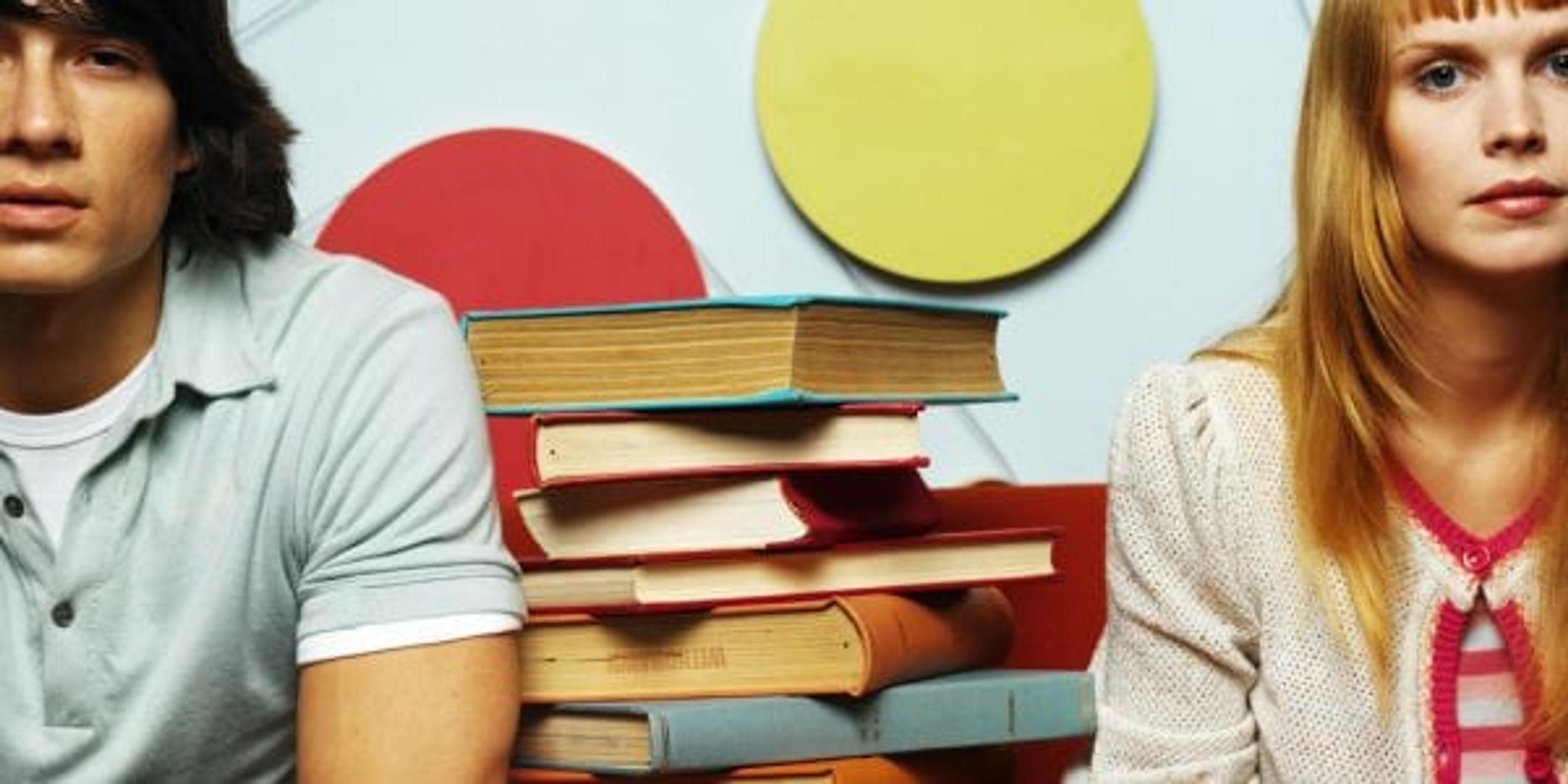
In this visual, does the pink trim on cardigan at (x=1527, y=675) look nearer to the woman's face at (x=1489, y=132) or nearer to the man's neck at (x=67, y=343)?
the woman's face at (x=1489, y=132)

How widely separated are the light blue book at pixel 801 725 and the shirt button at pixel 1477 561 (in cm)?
23

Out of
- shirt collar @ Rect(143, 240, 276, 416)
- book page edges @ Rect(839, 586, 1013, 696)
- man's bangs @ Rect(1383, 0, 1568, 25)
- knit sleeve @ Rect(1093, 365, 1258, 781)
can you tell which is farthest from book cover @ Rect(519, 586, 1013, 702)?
man's bangs @ Rect(1383, 0, 1568, 25)

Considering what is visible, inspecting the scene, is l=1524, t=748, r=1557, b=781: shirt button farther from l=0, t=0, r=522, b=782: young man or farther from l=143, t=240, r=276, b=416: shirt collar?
l=143, t=240, r=276, b=416: shirt collar

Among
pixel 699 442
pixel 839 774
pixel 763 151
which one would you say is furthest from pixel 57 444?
pixel 763 151

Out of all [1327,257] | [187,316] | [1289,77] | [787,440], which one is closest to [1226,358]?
[1327,257]

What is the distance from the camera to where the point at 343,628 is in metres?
1.29

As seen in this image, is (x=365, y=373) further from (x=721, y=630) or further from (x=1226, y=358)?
(x=1226, y=358)

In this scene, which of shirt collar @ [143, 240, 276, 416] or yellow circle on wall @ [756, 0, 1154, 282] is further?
yellow circle on wall @ [756, 0, 1154, 282]

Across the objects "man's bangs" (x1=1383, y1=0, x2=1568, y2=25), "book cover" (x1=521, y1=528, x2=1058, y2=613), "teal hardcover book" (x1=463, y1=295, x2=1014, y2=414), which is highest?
"man's bangs" (x1=1383, y1=0, x2=1568, y2=25)

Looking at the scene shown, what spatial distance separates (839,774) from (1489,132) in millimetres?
495

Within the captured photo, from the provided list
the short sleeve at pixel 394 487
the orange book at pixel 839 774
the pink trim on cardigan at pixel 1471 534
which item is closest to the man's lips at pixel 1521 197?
the pink trim on cardigan at pixel 1471 534

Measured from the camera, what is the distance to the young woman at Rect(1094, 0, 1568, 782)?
131cm

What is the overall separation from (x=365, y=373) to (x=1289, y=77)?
2.55 ft

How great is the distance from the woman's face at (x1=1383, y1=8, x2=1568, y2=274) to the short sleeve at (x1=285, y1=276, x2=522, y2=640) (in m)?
0.55
